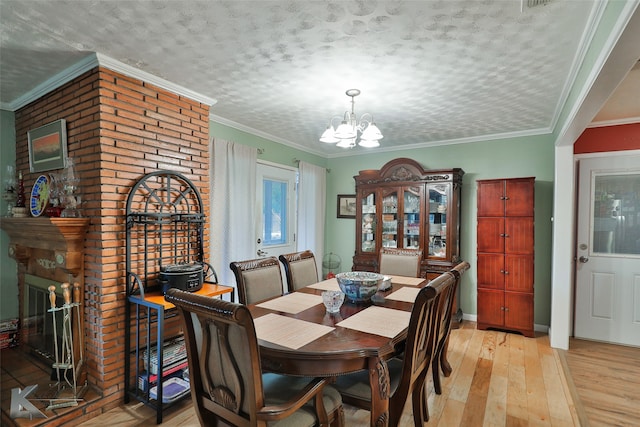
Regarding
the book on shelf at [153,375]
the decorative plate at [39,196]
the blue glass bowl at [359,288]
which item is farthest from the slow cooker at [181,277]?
the decorative plate at [39,196]

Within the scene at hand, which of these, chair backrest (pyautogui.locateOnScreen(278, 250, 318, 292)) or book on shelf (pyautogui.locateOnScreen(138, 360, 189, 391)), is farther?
chair backrest (pyautogui.locateOnScreen(278, 250, 318, 292))

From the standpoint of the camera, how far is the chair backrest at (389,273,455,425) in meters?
1.50

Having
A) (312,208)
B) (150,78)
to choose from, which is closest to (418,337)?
(150,78)

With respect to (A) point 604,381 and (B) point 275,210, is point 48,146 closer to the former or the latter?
(B) point 275,210

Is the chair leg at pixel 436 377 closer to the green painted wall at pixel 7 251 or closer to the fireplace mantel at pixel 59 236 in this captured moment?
the fireplace mantel at pixel 59 236

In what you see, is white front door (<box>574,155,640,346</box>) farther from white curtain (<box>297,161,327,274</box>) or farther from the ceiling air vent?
white curtain (<box>297,161,327,274</box>)

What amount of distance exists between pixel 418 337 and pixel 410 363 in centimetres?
13

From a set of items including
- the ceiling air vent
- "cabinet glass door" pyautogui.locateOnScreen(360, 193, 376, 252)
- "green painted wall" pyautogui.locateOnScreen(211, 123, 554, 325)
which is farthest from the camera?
"cabinet glass door" pyautogui.locateOnScreen(360, 193, 376, 252)

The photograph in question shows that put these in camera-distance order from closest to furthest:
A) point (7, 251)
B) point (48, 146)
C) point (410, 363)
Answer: point (410, 363) < point (48, 146) < point (7, 251)

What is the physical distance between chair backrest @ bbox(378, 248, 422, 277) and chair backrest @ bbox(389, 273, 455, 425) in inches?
52.8

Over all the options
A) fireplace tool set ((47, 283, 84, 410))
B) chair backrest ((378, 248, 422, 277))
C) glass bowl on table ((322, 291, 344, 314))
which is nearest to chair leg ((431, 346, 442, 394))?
chair backrest ((378, 248, 422, 277))

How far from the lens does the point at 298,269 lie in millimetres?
2820

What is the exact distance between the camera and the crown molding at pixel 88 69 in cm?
216

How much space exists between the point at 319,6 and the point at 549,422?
285cm
